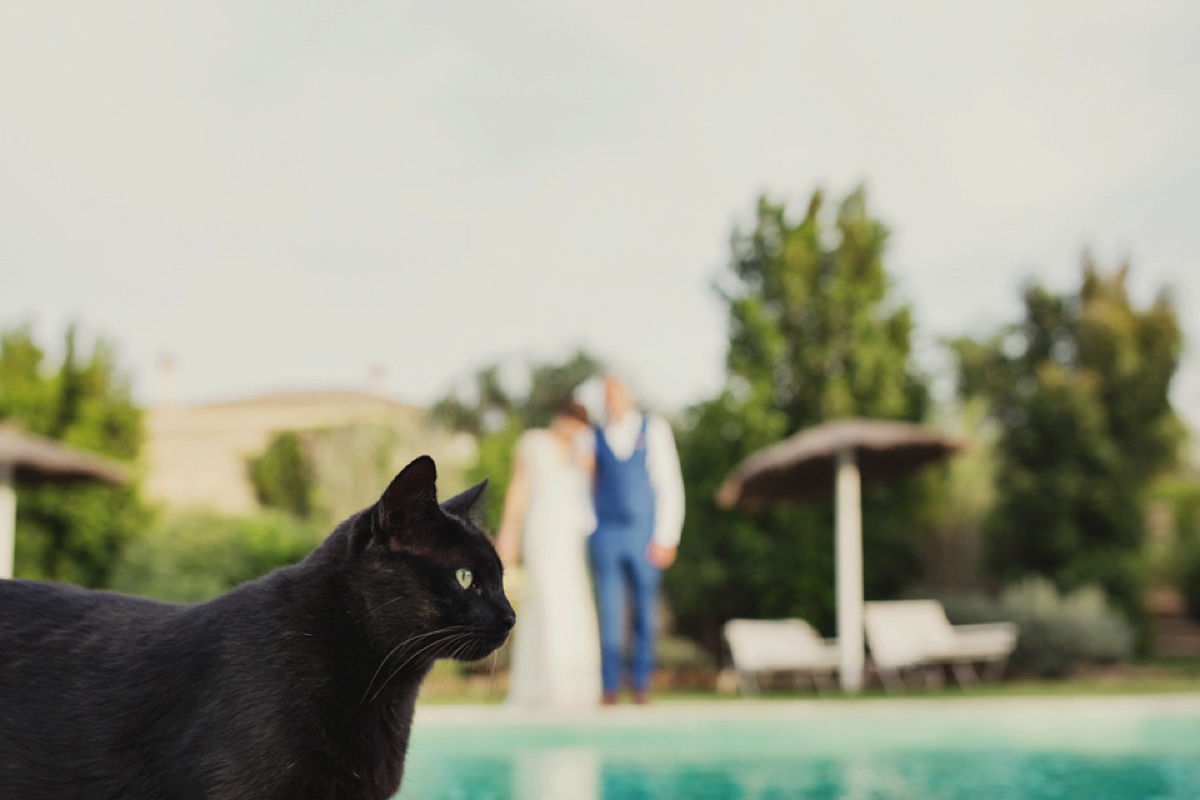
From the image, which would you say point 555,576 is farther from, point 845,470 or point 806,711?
point 845,470

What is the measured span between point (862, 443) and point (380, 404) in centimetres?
2644

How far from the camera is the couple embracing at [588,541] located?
6902 mm

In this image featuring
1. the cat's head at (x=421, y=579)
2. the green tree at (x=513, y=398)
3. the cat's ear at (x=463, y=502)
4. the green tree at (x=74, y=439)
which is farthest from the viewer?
the green tree at (x=513, y=398)

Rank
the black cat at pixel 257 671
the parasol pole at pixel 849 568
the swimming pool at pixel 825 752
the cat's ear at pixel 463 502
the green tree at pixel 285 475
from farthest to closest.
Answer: the green tree at pixel 285 475
the parasol pole at pixel 849 568
the swimming pool at pixel 825 752
the cat's ear at pixel 463 502
the black cat at pixel 257 671

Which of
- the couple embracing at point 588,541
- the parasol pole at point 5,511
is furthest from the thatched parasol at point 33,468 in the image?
the couple embracing at point 588,541

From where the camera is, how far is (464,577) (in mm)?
1626

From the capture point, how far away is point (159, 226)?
48.9 ft

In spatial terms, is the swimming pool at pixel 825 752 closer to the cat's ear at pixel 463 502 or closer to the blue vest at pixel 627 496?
the blue vest at pixel 627 496

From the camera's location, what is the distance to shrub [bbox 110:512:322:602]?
1196cm

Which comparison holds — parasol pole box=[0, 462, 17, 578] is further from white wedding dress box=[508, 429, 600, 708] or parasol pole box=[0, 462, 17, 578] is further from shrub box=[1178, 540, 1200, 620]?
shrub box=[1178, 540, 1200, 620]

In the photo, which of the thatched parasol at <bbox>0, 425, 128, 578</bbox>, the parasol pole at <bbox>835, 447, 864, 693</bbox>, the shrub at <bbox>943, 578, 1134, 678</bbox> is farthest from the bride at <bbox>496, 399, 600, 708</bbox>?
the shrub at <bbox>943, 578, 1134, 678</bbox>

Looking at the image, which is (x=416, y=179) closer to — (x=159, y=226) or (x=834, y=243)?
(x=159, y=226)

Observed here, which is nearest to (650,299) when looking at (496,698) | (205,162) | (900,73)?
(900,73)

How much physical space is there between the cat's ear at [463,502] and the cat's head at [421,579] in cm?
11
